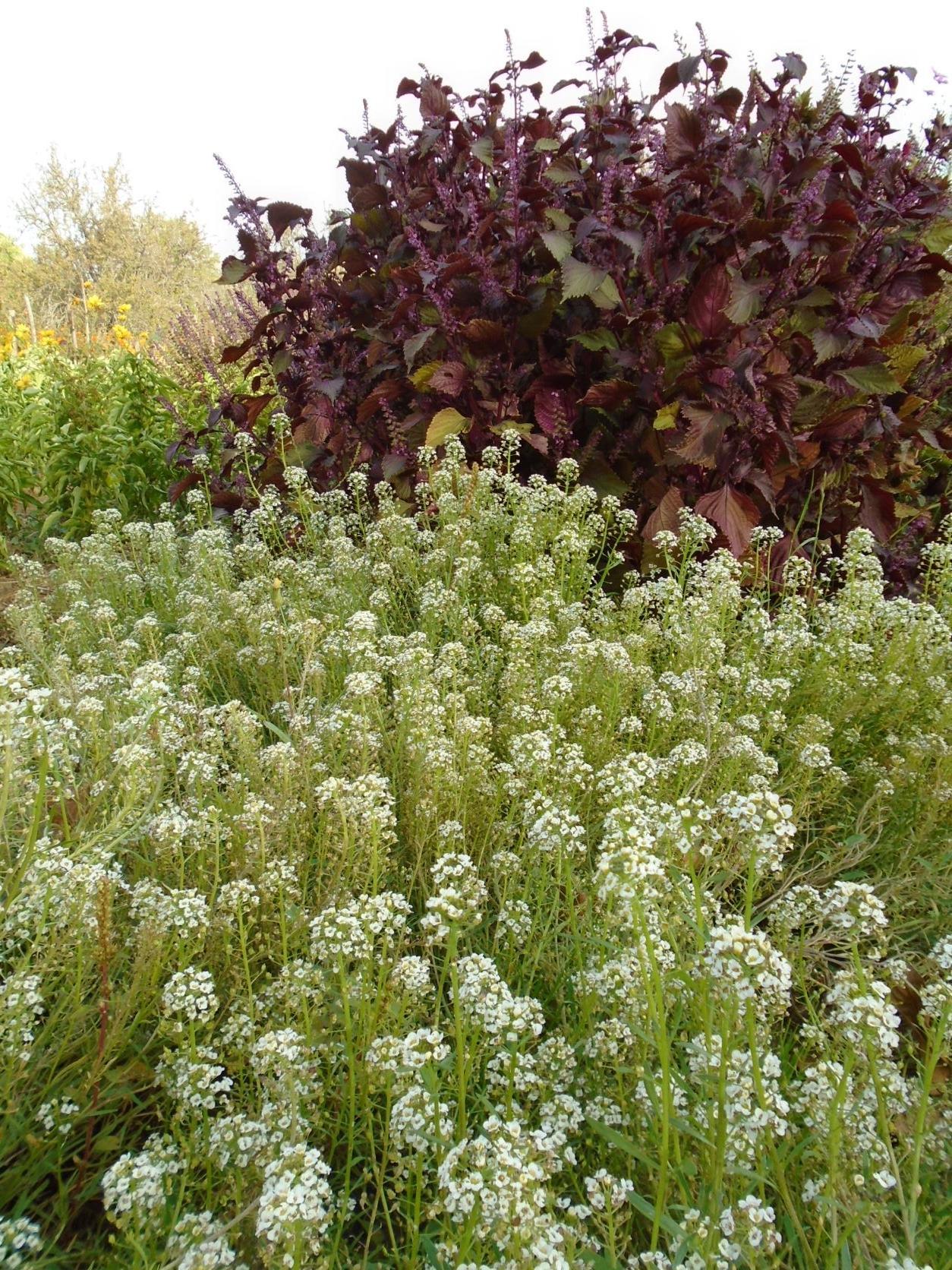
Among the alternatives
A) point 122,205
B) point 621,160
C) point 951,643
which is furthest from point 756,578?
point 122,205

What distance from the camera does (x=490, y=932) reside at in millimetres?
2377

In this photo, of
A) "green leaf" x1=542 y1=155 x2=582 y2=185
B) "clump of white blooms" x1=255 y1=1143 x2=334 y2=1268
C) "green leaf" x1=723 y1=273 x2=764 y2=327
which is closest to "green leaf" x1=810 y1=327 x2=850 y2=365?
"green leaf" x1=723 y1=273 x2=764 y2=327

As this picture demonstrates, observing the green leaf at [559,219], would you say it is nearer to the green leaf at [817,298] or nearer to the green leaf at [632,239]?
the green leaf at [632,239]

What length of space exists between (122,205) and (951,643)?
3876 cm

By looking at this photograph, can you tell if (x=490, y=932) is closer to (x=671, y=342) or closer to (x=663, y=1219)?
(x=663, y=1219)

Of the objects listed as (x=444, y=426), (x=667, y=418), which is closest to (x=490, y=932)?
(x=667, y=418)

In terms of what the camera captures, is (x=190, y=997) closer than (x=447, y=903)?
No

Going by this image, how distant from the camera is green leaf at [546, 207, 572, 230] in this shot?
12.2ft

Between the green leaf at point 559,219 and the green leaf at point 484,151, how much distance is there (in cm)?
56

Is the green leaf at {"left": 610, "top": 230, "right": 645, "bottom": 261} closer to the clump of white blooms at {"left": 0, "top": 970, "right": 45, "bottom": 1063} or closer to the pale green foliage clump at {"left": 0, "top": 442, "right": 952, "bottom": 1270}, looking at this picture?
the pale green foliage clump at {"left": 0, "top": 442, "right": 952, "bottom": 1270}

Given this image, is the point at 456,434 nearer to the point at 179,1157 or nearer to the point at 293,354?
the point at 293,354

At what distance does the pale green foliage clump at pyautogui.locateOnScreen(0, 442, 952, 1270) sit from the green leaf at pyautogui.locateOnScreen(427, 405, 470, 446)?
0.54 m

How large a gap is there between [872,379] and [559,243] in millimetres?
1583

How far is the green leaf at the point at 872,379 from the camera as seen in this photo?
12.6 feet
